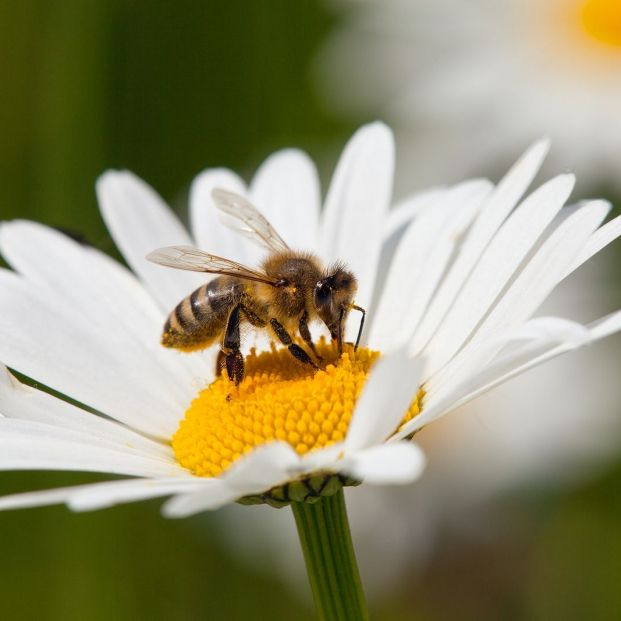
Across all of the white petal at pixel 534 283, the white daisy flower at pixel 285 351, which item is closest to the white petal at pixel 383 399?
the white daisy flower at pixel 285 351

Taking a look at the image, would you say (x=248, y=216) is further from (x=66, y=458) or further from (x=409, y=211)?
(x=66, y=458)

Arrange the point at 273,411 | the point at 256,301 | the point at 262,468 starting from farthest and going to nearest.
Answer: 1. the point at 256,301
2. the point at 273,411
3. the point at 262,468

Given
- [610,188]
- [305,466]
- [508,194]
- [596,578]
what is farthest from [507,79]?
[305,466]

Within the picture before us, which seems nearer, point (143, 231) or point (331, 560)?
point (331, 560)

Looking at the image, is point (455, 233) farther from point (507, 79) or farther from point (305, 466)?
point (507, 79)

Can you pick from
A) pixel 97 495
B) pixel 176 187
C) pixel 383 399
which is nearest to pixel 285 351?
pixel 383 399

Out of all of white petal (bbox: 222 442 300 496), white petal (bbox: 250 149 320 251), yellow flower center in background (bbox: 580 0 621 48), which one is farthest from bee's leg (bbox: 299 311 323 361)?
yellow flower center in background (bbox: 580 0 621 48)
